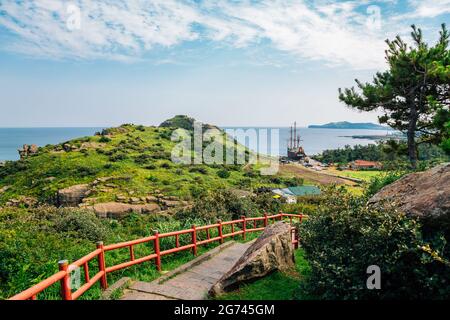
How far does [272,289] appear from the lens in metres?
7.31

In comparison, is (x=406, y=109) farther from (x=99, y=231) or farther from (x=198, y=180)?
(x=198, y=180)

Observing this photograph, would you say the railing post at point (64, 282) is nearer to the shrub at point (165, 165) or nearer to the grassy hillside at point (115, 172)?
the grassy hillside at point (115, 172)

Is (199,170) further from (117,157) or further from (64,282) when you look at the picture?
(64,282)

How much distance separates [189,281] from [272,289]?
7.41ft

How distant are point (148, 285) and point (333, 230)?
4.33 m

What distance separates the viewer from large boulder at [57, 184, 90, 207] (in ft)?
114

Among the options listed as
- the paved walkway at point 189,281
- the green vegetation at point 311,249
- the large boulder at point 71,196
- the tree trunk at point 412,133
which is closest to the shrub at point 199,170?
the large boulder at point 71,196

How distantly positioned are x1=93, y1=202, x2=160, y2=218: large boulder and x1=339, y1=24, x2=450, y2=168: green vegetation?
66.8 feet

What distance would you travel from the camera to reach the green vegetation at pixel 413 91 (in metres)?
18.3

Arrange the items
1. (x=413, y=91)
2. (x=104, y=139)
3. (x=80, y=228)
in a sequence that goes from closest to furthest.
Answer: (x=80, y=228)
(x=413, y=91)
(x=104, y=139)

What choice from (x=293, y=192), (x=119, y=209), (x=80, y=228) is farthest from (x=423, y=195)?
(x=293, y=192)

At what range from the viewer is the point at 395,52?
68.5 ft

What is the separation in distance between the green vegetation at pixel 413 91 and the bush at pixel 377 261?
13.4 meters

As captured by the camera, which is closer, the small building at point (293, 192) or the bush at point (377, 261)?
the bush at point (377, 261)
